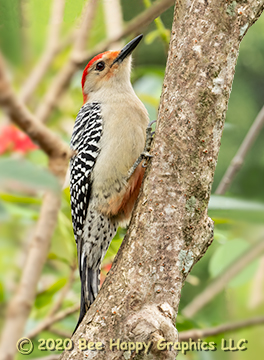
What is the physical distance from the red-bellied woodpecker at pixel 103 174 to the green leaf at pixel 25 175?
1.23 meters

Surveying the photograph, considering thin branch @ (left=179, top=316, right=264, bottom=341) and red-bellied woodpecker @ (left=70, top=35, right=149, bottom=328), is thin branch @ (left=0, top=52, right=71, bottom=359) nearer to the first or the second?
red-bellied woodpecker @ (left=70, top=35, right=149, bottom=328)

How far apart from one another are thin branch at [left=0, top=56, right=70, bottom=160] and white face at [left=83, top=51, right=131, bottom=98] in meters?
0.67

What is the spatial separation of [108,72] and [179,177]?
1.42 metres

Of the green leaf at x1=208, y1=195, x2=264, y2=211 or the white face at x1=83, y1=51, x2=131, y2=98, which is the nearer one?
the green leaf at x1=208, y1=195, x2=264, y2=211

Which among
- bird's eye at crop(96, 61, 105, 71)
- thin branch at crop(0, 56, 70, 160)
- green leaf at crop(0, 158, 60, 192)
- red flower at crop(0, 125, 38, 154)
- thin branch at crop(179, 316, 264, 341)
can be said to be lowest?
green leaf at crop(0, 158, 60, 192)

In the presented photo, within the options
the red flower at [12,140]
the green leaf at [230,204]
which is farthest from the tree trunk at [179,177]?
the red flower at [12,140]

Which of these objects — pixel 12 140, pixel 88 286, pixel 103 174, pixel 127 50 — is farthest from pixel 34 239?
pixel 127 50

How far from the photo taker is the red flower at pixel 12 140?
269cm

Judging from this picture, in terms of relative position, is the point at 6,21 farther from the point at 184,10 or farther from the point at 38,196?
the point at 38,196

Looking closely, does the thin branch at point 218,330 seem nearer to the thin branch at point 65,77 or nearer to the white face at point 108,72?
the white face at point 108,72

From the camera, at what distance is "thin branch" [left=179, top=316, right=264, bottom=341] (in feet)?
6.40

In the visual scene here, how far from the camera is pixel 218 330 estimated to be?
2016mm

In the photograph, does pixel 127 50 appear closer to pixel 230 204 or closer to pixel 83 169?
pixel 83 169

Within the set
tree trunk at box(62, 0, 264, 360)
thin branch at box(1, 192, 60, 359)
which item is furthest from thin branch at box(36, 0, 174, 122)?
thin branch at box(1, 192, 60, 359)
